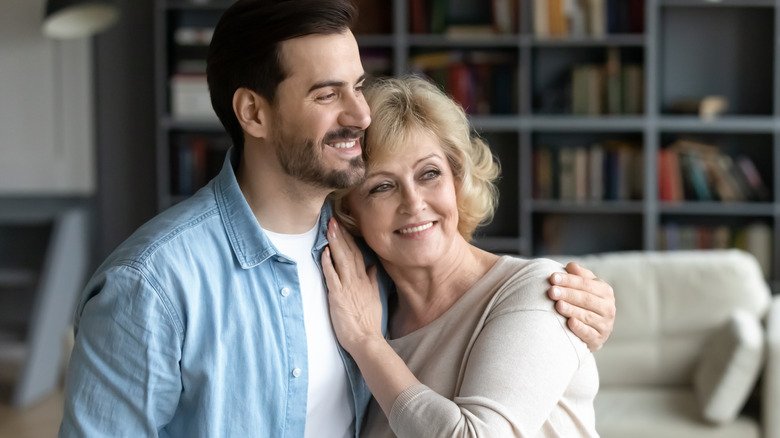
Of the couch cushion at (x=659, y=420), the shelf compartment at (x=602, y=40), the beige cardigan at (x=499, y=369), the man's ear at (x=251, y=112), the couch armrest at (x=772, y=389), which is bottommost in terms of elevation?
the couch cushion at (x=659, y=420)

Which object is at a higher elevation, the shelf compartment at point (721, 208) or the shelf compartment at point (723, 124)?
the shelf compartment at point (723, 124)

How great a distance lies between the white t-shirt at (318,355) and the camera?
1522 mm

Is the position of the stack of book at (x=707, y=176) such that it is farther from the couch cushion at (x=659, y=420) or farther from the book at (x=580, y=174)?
the couch cushion at (x=659, y=420)

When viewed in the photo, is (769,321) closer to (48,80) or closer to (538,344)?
(538,344)

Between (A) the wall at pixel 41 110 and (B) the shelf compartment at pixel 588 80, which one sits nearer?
(B) the shelf compartment at pixel 588 80

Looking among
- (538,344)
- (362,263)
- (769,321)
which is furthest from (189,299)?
(769,321)

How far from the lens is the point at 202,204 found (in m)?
1.45

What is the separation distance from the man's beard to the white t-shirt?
0.45ft

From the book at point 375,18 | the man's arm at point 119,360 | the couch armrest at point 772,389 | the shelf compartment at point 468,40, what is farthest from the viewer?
the book at point 375,18

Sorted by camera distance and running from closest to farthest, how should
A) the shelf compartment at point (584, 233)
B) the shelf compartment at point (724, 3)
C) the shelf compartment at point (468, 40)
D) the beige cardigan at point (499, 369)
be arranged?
the beige cardigan at point (499, 369) → the shelf compartment at point (724, 3) → the shelf compartment at point (468, 40) → the shelf compartment at point (584, 233)

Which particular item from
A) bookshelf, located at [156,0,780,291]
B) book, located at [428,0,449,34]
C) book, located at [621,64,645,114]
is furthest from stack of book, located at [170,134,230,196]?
book, located at [621,64,645,114]

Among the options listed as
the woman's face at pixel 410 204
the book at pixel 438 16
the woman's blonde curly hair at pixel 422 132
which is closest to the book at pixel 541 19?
the book at pixel 438 16

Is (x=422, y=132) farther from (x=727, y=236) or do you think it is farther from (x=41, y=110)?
(x=41, y=110)

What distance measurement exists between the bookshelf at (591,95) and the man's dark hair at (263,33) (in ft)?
10.7
